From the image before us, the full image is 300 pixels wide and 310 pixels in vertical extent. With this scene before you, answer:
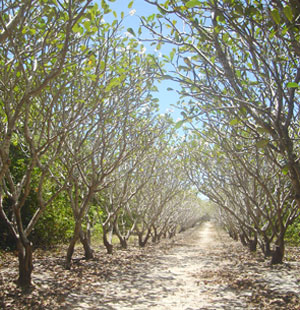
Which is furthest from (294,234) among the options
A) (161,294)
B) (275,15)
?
(275,15)

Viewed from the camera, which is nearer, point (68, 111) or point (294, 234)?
point (68, 111)

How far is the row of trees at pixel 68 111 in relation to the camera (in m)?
4.45

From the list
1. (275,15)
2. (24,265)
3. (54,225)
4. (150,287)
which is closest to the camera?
(275,15)

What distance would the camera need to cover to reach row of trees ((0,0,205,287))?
14.6 ft

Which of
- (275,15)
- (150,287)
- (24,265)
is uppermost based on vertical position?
(275,15)

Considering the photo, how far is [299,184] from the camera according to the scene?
3574mm

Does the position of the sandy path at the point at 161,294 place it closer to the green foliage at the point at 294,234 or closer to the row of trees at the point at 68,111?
the row of trees at the point at 68,111

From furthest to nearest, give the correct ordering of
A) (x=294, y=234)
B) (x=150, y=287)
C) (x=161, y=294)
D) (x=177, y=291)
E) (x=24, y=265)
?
1. (x=294, y=234)
2. (x=150, y=287)
3. (x=177, y=291)
4. (x=161, y=294)
5. (x=24, y=265)

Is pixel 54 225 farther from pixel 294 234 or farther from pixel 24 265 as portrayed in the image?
pixel 294 234

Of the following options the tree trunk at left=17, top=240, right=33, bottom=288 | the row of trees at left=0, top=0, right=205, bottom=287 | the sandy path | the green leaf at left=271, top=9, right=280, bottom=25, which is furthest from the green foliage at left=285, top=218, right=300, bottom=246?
the green leaf at left=271, top=9, right=280, bottom=25

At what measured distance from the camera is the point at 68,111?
6.42 metres

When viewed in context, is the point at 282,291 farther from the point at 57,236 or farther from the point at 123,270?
the point at 57,236

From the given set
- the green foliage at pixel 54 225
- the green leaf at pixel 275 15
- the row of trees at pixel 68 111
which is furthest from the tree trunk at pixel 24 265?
the green foliage at pixel 54 225

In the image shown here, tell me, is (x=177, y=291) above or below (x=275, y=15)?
below
